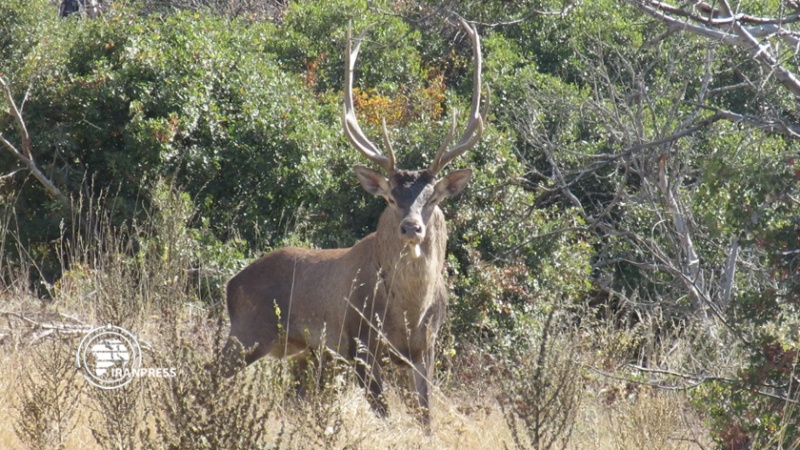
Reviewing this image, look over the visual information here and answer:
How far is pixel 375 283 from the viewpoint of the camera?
8.34 meters

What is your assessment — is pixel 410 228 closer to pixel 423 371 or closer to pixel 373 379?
pixel 423 371

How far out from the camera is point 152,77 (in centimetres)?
1137

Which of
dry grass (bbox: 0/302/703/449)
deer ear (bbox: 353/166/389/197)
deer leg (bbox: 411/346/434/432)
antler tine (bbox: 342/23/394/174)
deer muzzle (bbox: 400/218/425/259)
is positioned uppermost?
antler tine (bbox: 342/23/394/174)

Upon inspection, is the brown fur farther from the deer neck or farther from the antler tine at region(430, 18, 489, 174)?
the antler tine at region(430, 18, 489, 174)

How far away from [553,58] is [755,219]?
330 inches

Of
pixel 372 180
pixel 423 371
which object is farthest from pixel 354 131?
pixel 423 371

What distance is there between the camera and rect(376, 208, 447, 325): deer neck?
26.8ft

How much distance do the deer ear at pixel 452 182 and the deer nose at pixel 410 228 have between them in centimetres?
64

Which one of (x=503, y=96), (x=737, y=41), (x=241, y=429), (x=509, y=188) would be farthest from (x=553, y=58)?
(x=241, y=429)

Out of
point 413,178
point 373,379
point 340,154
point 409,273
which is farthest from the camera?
point 340,154

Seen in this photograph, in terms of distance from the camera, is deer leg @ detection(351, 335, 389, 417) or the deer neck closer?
deer leg @ detection(351, 335, 389, 417)

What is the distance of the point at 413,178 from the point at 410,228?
0.65m

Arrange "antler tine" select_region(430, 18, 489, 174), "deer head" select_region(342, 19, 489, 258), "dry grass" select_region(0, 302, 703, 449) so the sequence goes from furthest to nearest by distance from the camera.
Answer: "antler tine" select_region(430, 18, 489, 174), "deer head" select_region(342, 19, 489, 258), "dry grass" select_region(0, 302, 703, 449)

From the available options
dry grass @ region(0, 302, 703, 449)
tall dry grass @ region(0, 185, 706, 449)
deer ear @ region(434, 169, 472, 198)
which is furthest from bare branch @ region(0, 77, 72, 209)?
deer ear @ region(434, 169, 472, 198)
